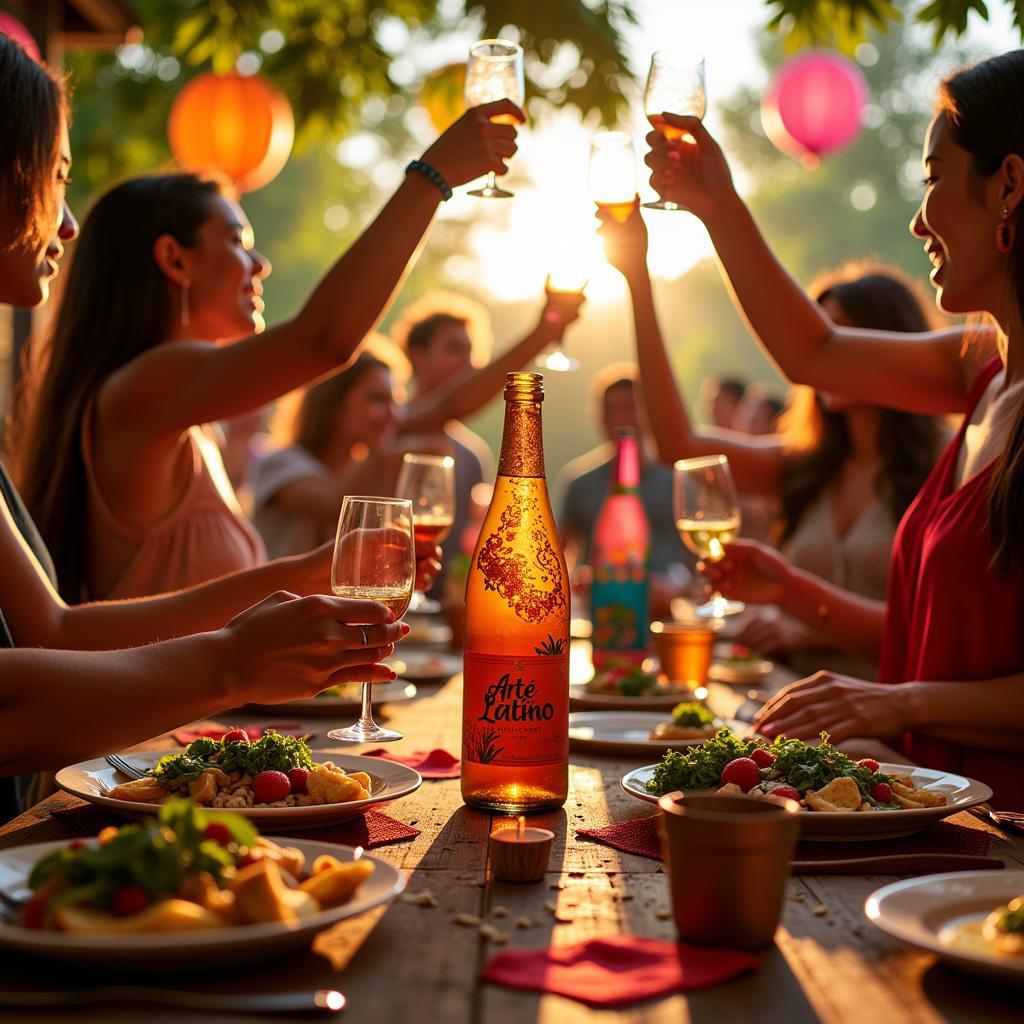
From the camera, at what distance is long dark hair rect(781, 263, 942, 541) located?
3.58m

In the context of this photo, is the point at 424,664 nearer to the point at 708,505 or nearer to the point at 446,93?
the point at 708,505

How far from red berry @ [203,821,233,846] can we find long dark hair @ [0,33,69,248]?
1.29 metres

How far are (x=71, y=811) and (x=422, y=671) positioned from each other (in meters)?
Result: 1.38

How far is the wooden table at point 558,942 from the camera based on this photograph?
0.92 m

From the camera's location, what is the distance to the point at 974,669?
1.95 metres

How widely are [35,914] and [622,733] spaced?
49.7 inches

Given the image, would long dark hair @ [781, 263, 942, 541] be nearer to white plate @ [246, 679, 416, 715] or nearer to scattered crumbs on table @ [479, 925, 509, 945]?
white plate @ [246, 679, 416, 715]

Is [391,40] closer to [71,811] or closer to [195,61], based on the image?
[195,61]

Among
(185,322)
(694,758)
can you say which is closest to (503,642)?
(694,758)

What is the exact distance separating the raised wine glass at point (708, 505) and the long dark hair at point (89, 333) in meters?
1.21

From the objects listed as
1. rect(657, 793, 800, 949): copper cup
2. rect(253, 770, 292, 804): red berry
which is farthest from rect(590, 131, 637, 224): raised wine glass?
rect(657, 793, 800, 949): copper cup

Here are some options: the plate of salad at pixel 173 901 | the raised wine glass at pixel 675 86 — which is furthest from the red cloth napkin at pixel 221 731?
the raised wine glass at pixel 675 86

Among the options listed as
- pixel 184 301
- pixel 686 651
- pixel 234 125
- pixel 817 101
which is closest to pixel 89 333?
pixel 184 301

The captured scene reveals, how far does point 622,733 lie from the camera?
6.84 ft
